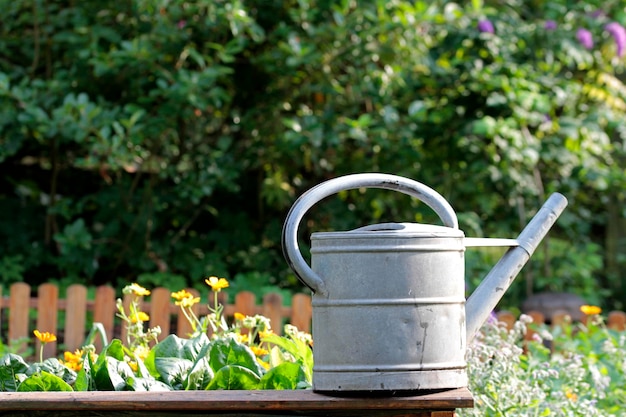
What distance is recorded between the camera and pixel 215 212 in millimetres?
6016

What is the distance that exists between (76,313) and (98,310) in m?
0.10

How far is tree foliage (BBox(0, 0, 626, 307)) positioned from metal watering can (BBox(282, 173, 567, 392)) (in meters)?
3.30

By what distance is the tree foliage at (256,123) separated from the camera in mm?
5262

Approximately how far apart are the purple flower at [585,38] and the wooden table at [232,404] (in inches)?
193

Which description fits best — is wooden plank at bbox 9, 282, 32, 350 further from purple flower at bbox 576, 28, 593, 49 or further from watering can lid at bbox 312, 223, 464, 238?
purple flower at bbox 576, 28, 593, 49

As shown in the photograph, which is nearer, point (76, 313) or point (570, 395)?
point (570, 395)

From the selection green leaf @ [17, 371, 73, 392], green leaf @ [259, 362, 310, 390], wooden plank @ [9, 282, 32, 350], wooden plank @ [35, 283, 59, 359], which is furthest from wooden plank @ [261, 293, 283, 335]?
green leaf @ [17, 371, 73, 392]

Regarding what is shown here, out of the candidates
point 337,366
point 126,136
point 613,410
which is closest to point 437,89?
point 126,136

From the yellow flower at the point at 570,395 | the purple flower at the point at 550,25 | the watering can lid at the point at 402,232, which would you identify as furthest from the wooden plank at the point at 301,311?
the purple flower at the point at 550,25

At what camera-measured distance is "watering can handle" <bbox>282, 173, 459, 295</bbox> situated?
177cm

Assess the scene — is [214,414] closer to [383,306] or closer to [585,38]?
[383,306]

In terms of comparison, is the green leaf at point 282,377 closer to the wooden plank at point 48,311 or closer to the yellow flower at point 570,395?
the yellow flower at point 570,395

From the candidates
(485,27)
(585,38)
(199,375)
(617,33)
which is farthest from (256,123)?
(199,375)

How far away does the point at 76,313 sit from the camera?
4.52m
